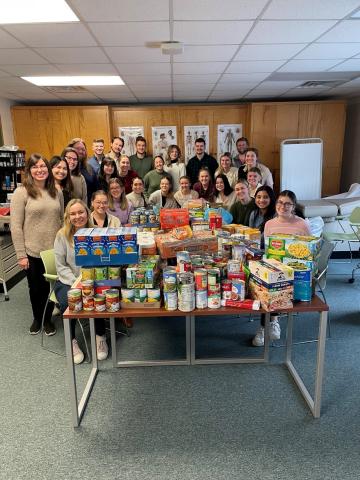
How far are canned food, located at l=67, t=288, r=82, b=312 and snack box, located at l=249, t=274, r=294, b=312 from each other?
3.12ft

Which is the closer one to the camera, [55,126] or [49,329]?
[49,329]

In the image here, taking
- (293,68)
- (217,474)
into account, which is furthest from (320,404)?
(293,68)

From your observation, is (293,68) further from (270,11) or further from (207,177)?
(270,11)

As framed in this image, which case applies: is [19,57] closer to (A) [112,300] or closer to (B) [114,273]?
(B) [114,273]

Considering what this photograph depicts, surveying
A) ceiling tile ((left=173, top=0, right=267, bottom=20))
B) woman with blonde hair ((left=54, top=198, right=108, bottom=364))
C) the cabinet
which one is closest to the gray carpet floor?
woman with blonde hair ((left=54, top=198, right=108, bottom=364))

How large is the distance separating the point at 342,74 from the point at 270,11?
2639mm

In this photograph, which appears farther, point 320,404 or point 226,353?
point 226,353

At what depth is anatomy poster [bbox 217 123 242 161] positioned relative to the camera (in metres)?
6.62

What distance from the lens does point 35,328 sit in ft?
10.5

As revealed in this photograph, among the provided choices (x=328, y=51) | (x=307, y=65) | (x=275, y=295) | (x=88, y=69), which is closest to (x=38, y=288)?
(x=275, y=295)

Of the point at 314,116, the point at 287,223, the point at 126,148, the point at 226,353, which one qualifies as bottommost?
the point at 226,353

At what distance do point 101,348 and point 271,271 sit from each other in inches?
64.0

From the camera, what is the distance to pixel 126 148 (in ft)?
21.9

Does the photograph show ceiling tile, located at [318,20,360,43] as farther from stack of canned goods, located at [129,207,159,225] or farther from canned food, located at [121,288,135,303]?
canned food, located at [121,288,135,303]
